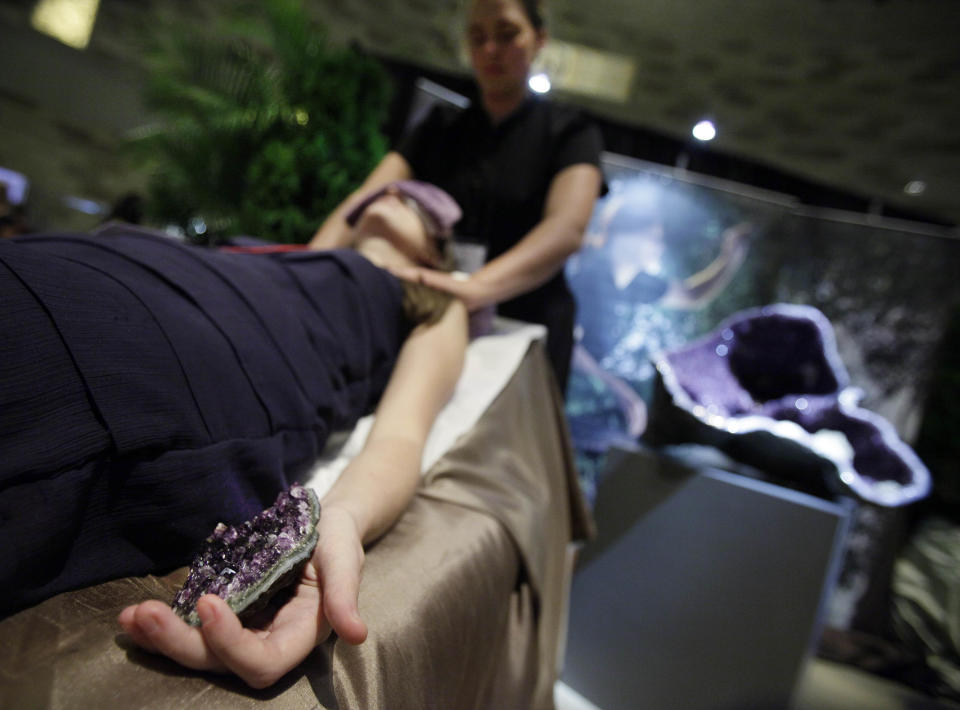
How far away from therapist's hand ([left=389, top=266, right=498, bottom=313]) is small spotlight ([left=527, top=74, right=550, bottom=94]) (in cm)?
87

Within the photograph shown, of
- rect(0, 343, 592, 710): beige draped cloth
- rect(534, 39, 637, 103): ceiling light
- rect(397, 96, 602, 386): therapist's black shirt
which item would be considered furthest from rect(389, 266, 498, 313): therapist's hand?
rect(534, 39, 637, 103): ceiling light

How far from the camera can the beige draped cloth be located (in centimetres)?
35

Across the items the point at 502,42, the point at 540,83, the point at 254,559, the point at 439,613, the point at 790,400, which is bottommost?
the point at 439,613

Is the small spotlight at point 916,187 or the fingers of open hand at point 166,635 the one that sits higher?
the small spotlight at point 916,187

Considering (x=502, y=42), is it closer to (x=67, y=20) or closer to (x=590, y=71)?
(x=590, y=71)

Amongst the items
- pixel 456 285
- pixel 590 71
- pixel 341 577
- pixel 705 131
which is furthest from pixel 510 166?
pixel 705 131

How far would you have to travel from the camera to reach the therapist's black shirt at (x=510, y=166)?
1343 millimetres

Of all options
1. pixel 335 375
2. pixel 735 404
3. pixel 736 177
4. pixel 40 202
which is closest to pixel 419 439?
pixel 335 375

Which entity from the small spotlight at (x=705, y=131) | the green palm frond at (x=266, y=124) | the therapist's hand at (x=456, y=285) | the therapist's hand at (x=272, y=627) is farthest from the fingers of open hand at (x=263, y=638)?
the small spotlight at (x=705, y=131)

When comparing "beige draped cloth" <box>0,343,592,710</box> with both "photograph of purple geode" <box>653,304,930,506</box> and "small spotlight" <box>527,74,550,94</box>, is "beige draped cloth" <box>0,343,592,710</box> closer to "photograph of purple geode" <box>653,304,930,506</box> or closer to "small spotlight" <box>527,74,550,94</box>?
"photograph of purple geode" <box>653,304,930,506</box>

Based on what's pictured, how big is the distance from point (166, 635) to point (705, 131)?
2.98 m

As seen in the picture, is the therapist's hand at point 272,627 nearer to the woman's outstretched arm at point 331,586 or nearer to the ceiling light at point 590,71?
the woman's outstretched arm at point 331,586

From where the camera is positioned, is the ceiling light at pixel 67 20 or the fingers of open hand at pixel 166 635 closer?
the fingers of open hand at pixel 166 635

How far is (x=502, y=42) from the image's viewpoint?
4.20 feet
